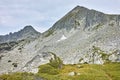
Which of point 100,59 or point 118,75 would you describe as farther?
point 100,59

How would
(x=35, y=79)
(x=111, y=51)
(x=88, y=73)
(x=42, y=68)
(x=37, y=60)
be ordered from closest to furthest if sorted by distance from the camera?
(x=35, y=79)
(x=88, y=73)
(x=42, y=68)
(x=37, y=60)
(x=111, y=51)

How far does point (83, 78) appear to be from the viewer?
372 ft

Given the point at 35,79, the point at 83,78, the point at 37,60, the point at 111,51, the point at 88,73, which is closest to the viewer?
the point at 35,79

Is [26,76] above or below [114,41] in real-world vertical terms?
below

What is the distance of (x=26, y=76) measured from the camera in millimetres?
93375

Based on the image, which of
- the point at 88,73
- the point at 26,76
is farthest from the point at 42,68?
the point at 26,76

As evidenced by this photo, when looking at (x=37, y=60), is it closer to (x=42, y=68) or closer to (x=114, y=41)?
(x=42, y=68)

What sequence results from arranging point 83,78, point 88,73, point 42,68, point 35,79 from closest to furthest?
point 35,79, point 83,78, point 88,73, point 42,68

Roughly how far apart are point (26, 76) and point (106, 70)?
55107mm

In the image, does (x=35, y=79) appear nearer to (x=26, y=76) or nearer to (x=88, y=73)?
(x=26, y=76)

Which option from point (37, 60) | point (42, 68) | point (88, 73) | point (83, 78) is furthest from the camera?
point (37, 60)

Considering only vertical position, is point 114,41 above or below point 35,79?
above

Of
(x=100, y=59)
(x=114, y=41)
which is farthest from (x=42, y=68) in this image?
(x=114, y=41)

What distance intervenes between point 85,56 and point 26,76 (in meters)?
97.0
